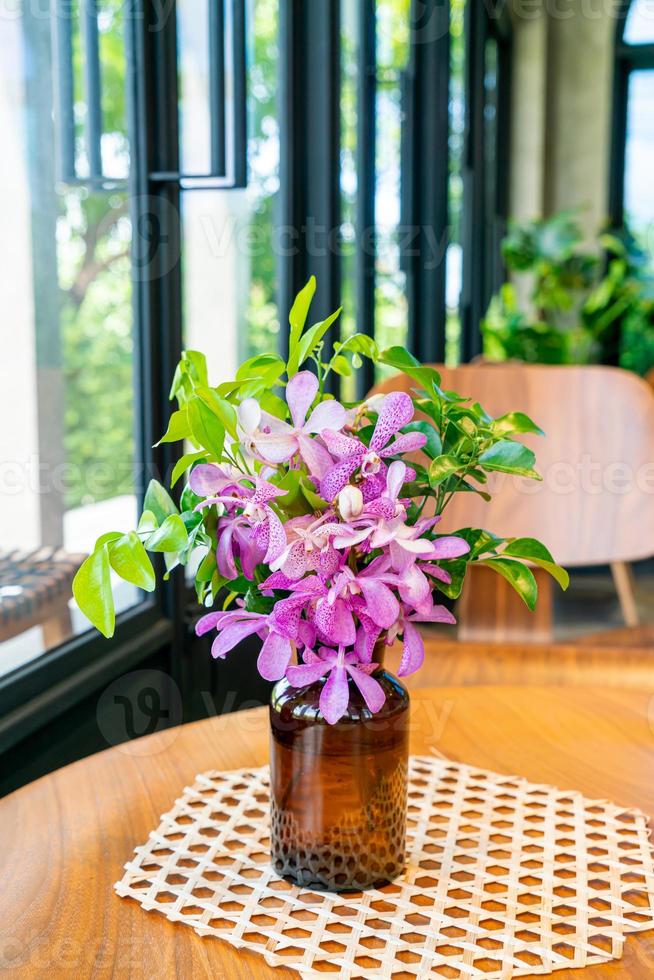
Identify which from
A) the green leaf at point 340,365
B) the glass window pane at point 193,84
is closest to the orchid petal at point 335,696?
the green leaf at point 340,365

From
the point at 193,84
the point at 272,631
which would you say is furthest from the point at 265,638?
the point at 193,84

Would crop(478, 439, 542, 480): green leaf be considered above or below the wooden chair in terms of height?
above

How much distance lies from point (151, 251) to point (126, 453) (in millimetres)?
319

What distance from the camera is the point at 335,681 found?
0.65 metres

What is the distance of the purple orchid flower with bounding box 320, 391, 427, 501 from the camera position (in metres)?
0.63

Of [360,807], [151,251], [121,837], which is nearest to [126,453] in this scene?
[151,251]

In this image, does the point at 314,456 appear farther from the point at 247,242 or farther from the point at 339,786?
the point at 247,242

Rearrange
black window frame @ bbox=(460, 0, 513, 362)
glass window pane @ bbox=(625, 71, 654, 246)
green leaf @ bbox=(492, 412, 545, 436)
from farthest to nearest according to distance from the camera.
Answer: glass window pane @ bbox=(625, 71, 654, 246)
black window frame @ bbox=(460, 0, 513, 362)
green leaf @ bbox=(492, 412, 545, 436)

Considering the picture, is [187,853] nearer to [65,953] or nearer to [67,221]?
[65,953]

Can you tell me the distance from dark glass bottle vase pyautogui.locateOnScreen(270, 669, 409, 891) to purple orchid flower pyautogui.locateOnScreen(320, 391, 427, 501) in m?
0.14

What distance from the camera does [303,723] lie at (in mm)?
681

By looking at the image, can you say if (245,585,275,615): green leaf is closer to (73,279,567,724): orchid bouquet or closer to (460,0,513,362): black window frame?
(73,279,567,724): orchid bouquet

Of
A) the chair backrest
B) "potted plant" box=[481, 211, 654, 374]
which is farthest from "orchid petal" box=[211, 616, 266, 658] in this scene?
"potted plant" box=[481, 211, 654, 374]

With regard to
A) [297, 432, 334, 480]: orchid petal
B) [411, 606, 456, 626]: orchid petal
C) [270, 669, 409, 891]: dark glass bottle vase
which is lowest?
[270, 669, 409, 891]: dark glass bottle vase
